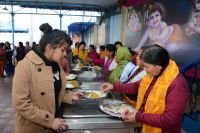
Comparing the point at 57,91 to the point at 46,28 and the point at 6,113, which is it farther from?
the point at 6,113

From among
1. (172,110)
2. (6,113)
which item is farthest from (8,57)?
(172,110)

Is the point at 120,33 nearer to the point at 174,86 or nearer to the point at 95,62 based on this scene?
the point at 95,62

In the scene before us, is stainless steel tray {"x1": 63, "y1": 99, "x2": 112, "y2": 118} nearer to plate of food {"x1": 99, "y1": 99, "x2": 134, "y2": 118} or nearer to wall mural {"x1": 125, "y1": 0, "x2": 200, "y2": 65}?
plate of food {"x1": 99, "y1": 99, "x2": 134, "y2": 118}

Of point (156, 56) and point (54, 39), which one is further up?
point (54, 39)

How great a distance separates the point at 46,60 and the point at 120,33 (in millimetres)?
8698

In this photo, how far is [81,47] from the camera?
26.7 feet

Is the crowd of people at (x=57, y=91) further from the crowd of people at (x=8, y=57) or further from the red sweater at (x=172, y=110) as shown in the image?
the crowd of people at (x=8, y=57)

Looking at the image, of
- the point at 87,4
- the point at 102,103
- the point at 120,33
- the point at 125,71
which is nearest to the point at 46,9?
the point at 87,4

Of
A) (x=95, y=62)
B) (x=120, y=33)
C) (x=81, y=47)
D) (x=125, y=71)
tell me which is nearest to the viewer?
(x=125, y=71)

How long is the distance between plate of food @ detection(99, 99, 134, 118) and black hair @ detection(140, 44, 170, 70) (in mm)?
392

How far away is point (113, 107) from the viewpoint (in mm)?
1927

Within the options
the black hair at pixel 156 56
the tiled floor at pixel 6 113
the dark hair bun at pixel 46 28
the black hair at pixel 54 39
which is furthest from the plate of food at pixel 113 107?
the tiled floor at pixel 6 113

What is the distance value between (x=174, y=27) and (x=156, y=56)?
411 cm

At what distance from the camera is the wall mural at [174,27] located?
15.5ft
